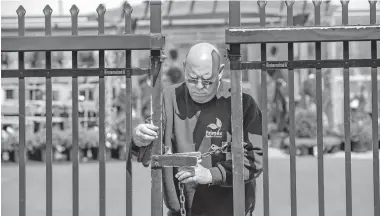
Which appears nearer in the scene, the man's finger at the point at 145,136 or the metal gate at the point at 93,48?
the man's finger at the point at 145,136

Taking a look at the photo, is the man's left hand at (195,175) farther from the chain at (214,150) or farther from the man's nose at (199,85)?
the man's nose at (199,85)

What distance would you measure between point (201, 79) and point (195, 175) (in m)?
0.50

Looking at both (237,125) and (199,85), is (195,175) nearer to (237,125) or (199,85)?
(237,125)

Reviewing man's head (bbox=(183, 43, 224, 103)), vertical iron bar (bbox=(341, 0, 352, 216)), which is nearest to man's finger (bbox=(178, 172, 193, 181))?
man's head (bbox=(183, 43, 224, 103))

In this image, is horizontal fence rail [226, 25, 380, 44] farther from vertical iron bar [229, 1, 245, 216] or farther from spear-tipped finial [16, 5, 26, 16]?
spear-tipped finial [16, 5, 26, 16]

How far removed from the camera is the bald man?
3045mm

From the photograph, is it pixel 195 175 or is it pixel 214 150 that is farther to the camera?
pixel 214 150

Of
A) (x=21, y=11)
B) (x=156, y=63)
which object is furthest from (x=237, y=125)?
(x=21, y=11)

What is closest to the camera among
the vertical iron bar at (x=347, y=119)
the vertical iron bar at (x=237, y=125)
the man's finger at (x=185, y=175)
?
the man's finger at (x=185, y=175)

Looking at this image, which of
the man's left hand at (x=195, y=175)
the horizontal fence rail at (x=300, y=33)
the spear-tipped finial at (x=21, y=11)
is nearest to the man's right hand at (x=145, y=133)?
the man's left hand at (x=195, y=175)

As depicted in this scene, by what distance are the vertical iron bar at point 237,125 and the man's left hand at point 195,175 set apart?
193 mm

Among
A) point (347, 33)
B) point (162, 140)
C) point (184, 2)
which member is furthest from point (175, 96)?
point (184, 2)

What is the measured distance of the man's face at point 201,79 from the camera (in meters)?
3.03

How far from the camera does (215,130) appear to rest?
315 cm
